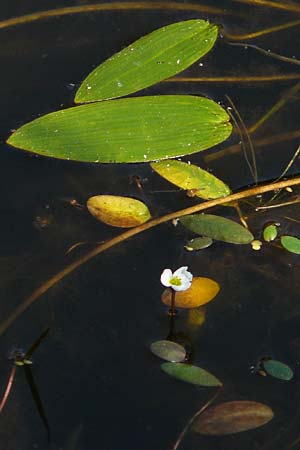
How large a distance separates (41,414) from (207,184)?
2.62ft

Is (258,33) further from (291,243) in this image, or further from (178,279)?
(178,279)

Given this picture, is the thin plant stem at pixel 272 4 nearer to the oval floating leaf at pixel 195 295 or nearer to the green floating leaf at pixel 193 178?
the green floating leaf at pixel 193 178

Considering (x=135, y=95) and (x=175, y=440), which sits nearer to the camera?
(x=175, y=440)

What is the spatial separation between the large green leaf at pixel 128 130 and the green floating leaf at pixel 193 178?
3cm

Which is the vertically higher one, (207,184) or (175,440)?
(207,184)

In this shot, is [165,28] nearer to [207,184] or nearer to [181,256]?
[207,184]

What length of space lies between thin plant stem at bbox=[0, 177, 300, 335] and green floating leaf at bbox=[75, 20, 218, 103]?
43 cm

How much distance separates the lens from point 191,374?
221cm

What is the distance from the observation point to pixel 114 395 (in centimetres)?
218

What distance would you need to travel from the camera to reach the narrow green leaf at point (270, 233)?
244cm

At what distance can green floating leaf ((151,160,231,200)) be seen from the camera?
252 centimetres

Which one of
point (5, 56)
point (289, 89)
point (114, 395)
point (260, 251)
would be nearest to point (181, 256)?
point (260, 251)

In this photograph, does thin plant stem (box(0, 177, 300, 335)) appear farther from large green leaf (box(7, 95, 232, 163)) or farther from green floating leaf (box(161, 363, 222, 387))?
green floating leaf (box(161, 363, 222, 387))

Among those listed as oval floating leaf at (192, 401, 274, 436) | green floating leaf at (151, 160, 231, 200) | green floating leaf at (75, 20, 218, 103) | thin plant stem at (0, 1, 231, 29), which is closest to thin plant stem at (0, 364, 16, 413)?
oval floating leaf at (192, 401, 274, 436)
